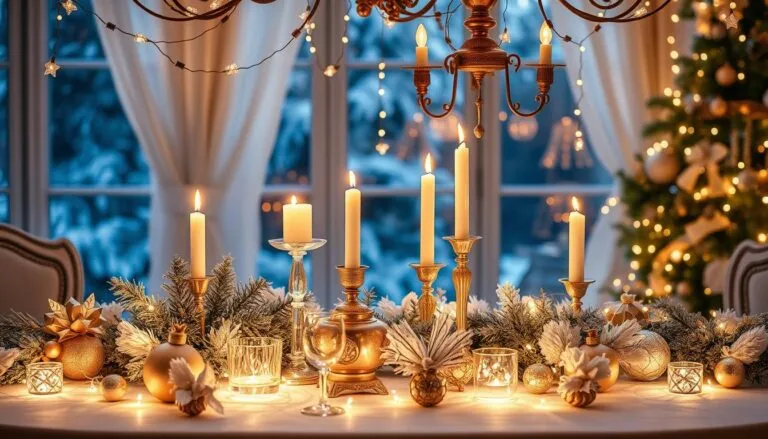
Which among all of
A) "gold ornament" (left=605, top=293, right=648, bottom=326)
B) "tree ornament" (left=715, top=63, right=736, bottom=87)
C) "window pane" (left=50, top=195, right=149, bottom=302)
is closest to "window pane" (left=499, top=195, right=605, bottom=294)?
"tree ornament" (left=715, top=63, right=736, bottom=87)

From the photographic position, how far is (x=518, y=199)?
4.60 meters

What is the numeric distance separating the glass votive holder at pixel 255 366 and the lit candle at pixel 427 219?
332 millimetres

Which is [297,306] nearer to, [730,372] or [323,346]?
[323,346]

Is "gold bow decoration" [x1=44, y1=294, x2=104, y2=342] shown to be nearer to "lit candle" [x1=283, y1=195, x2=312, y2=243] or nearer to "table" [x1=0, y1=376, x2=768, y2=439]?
"table" [x1=0, y1=376, x2=768, y2=439]

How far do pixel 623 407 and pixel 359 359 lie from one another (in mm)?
479

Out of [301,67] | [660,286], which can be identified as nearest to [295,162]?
[301,67]

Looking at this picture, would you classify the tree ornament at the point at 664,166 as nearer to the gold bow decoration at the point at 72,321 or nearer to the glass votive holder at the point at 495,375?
the glass votive holder at the point at 495,375

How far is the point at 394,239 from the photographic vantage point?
4.56 metres

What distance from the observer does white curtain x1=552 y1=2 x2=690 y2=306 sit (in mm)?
4336

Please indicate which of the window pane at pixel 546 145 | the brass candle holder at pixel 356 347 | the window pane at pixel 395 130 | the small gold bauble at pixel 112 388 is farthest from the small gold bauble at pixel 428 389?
the window pane at pixel 546 145

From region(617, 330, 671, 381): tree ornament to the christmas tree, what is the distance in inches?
77.2

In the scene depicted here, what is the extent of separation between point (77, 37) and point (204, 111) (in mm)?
704

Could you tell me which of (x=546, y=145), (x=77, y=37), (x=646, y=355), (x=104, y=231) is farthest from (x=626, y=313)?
(x=77, y=37)

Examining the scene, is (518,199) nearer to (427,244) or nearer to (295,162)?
(295,162)
